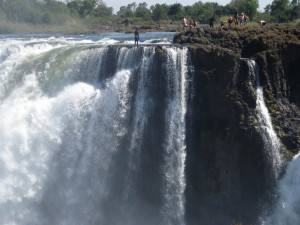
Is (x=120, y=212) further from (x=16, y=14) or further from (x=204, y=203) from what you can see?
(x=16, y=14)

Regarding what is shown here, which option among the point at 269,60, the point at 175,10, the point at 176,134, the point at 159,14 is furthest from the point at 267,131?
the point at 175,10

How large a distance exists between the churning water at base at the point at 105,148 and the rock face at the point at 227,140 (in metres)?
0.46

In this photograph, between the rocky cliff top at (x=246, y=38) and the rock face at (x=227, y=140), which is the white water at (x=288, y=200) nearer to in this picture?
the rock face at (x=227, y=140)

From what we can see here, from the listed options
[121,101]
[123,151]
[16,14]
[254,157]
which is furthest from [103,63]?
[16,14]

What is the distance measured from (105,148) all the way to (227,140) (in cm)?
418

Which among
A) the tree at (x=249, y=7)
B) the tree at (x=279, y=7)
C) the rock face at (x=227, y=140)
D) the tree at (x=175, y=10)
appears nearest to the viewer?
the rock face at (x=227, y=140)

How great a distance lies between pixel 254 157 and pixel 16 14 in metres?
50.0

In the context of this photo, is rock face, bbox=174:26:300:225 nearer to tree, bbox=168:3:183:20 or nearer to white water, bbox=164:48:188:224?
white water, bbox=164:48:188:224

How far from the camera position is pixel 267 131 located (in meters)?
17.5

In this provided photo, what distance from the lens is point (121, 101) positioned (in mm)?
18078

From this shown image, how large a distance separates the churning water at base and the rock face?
460mm

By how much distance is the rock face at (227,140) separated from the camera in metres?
17.2

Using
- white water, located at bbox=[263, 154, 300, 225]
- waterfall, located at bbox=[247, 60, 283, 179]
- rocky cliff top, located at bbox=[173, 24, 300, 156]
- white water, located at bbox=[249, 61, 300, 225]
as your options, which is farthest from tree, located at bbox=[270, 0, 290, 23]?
white water, located at bbox=[263, 154, 300, 225]

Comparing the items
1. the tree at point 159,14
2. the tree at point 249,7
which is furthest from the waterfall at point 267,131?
the tree at point 159,14
